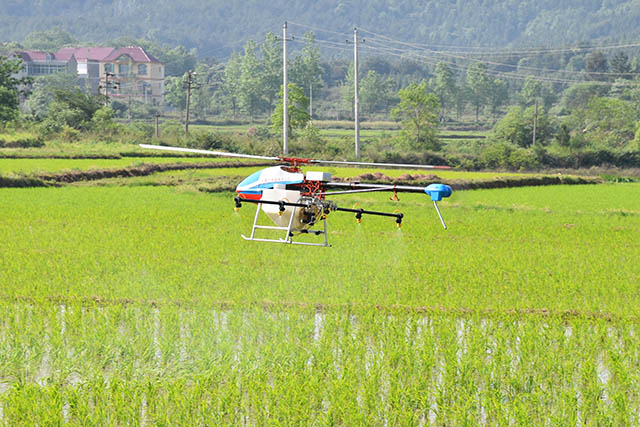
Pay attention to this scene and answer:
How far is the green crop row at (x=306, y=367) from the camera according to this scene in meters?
6.67

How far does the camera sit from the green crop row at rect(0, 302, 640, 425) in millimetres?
6672

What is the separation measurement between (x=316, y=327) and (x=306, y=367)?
1.90 metres

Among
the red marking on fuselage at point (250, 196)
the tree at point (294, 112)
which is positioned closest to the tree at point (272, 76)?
the tree at point (294, 112)

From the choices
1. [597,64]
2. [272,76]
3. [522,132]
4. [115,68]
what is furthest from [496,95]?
[115,68]

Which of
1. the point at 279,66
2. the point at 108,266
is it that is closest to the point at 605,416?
the point at 108,266

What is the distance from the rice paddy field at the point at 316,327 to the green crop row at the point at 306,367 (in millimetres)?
25

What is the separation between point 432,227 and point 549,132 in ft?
104

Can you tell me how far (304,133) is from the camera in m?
44.2

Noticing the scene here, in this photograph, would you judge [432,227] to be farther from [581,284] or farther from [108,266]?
[108,266]

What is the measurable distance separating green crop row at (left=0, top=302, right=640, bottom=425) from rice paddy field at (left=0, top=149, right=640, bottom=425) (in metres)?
0.02

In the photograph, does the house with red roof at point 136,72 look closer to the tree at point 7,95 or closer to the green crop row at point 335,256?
the tree at point 7,95

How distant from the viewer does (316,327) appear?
9.68 meters

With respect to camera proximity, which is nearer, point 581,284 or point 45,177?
point 581,284

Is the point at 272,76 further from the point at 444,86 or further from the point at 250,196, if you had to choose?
the point at 250,196
